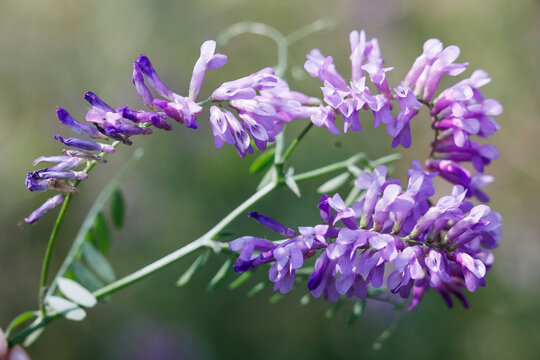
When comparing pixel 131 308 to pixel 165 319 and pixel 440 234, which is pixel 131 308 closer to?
pixel 165 319

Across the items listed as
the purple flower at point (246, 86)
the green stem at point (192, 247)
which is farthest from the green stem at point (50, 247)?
the purple flower at point (246, 86)

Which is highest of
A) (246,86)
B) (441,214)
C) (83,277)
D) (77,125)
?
(77,125)

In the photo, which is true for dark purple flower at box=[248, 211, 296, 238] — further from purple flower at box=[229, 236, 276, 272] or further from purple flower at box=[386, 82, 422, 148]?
purple flower at box=[386, 82, 422, 148]

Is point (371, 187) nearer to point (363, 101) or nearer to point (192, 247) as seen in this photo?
point (363, 101)

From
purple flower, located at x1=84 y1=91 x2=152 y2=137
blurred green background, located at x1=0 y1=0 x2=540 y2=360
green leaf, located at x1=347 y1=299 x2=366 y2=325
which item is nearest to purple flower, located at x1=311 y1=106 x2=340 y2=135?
purple flower, located at x1=84 y1=91 x2=152 y2=137

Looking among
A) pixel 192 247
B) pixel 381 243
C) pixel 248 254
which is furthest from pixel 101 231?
pixel 381 243

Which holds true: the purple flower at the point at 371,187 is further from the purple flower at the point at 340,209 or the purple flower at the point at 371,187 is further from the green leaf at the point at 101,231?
the green leaf at the point at 101,231
